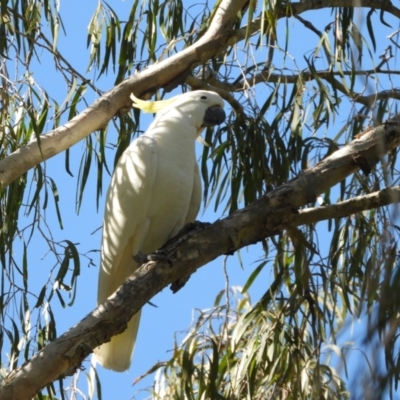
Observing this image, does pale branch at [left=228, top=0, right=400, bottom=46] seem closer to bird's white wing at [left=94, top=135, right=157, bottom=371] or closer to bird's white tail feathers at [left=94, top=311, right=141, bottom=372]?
bird's white wing at [left=94, top=135, right=157, bottom=371]

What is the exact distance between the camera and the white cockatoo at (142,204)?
8.23 ft

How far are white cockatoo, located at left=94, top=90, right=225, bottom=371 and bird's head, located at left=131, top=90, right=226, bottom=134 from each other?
11 centimetres

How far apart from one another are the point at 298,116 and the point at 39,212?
0.93 metres

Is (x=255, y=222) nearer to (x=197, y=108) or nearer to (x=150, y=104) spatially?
(x=150, y=104)

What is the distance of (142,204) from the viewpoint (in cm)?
251

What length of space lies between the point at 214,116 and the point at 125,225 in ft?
1.91

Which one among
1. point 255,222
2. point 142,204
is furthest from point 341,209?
point 142,204

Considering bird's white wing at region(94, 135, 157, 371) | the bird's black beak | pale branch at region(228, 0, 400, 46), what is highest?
pale branch at region(228, 0, 400, 46)

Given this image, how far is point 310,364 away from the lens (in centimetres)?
226

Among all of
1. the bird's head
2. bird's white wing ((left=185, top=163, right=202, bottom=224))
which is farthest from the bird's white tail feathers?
the bird's head

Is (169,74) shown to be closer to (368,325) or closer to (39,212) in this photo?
(39,212)

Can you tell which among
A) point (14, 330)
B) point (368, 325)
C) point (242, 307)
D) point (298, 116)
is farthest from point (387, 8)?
point (368, 325)

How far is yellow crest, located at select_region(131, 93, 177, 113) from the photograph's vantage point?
243 centimetres

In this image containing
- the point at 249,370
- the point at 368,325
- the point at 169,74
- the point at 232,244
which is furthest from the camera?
the point at 169,74
